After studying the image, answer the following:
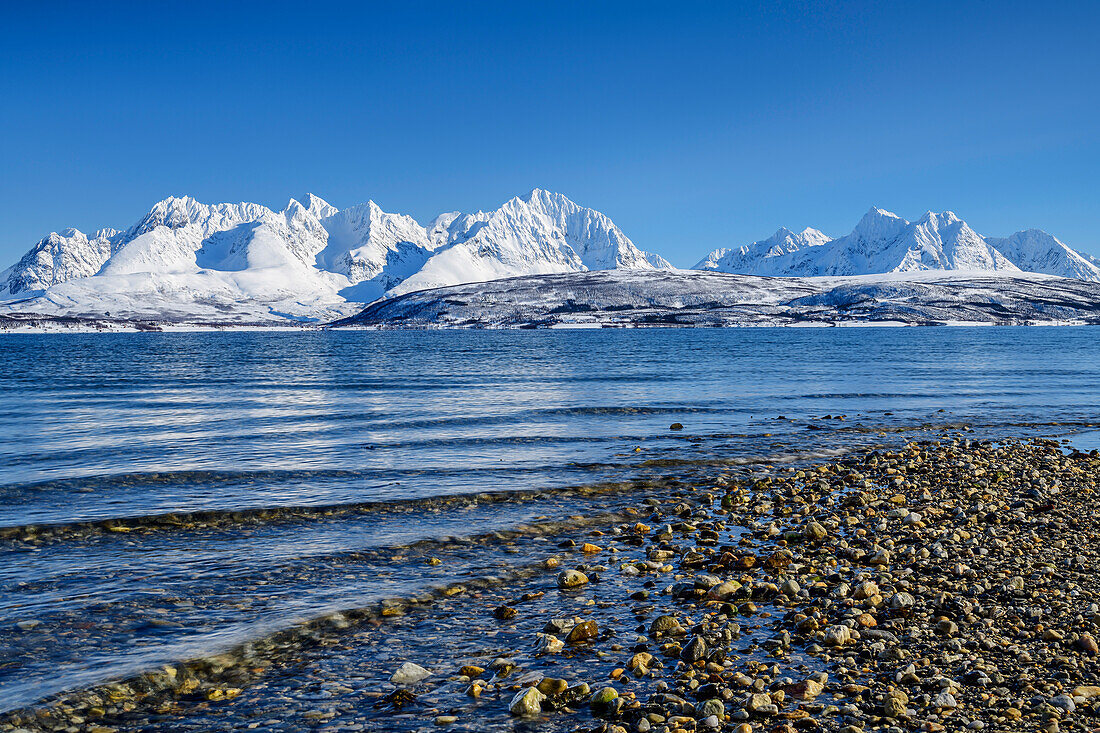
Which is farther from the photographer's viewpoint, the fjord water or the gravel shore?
the fjord water

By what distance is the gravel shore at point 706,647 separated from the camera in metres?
8.59

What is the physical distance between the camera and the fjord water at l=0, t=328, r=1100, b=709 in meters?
12.3

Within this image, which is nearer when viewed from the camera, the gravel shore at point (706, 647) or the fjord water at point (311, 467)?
the gravel shore at point (706, 647)

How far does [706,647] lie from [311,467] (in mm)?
17557

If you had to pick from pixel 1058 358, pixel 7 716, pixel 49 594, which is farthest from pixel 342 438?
pixel 1058 358

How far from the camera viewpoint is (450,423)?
35.0 m

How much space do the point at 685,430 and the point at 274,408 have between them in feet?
78.9

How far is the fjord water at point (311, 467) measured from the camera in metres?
12.3

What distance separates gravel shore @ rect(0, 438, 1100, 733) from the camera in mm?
8586

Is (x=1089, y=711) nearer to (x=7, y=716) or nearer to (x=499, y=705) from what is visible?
(x=499, y=705)

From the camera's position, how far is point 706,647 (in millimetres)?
10086

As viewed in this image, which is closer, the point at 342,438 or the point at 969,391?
the point at 342,438

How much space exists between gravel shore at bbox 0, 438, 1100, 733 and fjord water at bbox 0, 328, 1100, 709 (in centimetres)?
123

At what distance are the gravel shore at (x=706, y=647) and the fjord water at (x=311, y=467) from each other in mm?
1229
